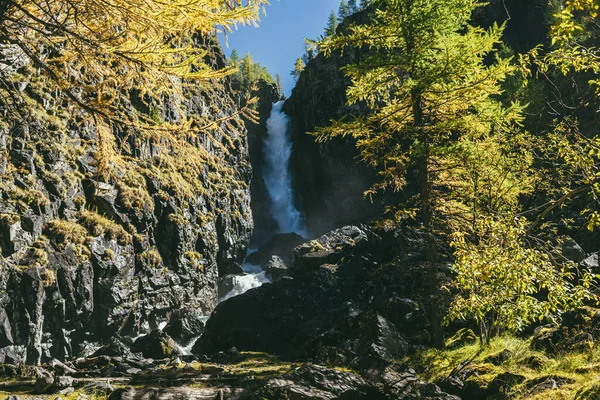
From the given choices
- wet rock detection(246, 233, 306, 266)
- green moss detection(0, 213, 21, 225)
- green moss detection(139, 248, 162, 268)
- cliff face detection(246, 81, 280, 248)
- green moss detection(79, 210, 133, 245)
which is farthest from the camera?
cliff face detection(246, 81, 280, 248)

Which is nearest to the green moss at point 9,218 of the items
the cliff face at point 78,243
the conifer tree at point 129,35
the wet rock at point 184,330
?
the cliff face at point 78,243

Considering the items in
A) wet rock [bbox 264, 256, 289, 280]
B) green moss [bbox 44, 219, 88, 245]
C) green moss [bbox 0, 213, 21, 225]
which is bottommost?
wet rock [bbox 264, 256, 289, 280]

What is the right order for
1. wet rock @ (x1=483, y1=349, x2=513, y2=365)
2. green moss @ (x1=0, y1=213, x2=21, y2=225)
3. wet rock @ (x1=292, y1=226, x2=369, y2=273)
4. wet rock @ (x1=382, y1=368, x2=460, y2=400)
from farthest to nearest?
wet rock @ (x1=292, y1=226, x2=369, y2=273) → green moss @ (x1=0, y1=213, x2=21, y2=225) → wet rock @ (x1=483, y1=349, x2=513, y2=365) → wet rock @ (x1=382, y1=368, x2=460, y2=400)

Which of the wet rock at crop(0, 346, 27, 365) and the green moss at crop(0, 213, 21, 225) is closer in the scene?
the wet rock at crop(0, 346, 27, 365)

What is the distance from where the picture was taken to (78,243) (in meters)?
20.9

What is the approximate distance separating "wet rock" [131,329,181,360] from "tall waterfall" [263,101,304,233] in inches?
1257

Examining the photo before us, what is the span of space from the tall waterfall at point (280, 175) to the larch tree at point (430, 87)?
37394 millimetres

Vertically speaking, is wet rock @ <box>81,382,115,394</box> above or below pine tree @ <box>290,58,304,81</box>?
below

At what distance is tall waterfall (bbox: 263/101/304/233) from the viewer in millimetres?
48647

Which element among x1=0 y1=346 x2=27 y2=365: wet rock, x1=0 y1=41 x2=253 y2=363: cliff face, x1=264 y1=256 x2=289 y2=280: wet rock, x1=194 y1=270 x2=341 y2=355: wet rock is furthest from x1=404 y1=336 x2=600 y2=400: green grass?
x1=264 y1=256 x2=289 y2=280: wet rock

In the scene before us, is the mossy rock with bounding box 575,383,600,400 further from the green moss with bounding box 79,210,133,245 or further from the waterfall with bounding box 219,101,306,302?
the waterfall with bounding box 219,101,306,302

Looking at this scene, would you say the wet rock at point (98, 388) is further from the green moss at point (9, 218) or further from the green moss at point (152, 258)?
the green moss at point (152, 258)

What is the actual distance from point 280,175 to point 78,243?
1284 inches

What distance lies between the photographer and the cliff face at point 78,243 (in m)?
18.0
